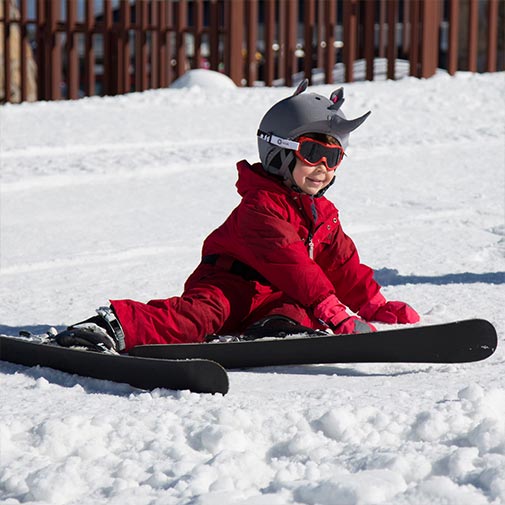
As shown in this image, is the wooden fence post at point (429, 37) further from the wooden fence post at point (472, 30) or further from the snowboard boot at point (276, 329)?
the snowboard boot at point (276, 329)

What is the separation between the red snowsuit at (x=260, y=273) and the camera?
138 inches

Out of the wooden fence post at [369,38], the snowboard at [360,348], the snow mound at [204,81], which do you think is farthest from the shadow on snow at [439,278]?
the wooden fence post at [369,38]

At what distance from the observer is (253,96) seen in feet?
33.4

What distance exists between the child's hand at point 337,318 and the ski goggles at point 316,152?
491 mm

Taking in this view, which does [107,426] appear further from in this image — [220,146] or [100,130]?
[100,130]

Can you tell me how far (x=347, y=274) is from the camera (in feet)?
12.9

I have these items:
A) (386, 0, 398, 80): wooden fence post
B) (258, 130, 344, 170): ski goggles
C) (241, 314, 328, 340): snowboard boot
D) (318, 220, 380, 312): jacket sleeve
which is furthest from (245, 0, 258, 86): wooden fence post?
(241, 314, 328, 340): snowboard boot

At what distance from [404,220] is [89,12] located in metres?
8.27

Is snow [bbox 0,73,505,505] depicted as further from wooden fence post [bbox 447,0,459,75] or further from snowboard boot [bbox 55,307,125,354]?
wooden fence post [bbox 447,0,459,75]

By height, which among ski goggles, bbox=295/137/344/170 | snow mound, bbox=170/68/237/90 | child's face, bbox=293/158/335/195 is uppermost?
snow mound, bbox=170/68/237/90

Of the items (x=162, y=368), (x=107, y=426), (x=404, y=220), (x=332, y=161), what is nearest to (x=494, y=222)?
(x=404, y=220)

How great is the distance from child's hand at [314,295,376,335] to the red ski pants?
122 millimetres

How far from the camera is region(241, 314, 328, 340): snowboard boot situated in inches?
138

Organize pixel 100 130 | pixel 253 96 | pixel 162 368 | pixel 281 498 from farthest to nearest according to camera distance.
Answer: pixel 253 96 → pixel 100 130 → pixel 162 368 → pixel 281 498
